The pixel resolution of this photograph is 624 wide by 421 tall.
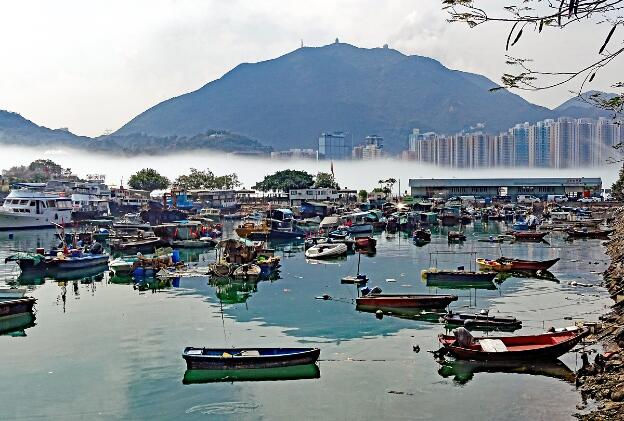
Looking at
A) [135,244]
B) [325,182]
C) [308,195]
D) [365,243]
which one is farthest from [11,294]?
[325,182]

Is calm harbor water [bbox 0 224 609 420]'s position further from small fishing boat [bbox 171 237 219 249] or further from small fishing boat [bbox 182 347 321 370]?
small fishing boat [bbox 171 237 219 249]

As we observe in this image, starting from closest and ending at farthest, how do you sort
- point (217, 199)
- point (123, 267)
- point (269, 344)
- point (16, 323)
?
point (269, 344) → point (16, 323) → point (123, 267) → point (217, 199)

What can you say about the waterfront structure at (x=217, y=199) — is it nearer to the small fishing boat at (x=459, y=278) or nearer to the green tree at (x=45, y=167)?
the green tree at (x=45, y=167)

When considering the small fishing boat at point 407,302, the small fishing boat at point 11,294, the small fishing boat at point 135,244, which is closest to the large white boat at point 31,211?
the small fishing boat at point 135,244

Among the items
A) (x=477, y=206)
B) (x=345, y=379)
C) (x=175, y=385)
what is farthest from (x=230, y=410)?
(x=477, y=206)

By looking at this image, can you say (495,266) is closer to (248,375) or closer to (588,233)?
(248,375)

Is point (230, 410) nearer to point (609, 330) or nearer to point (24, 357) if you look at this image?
point (24, 357)
